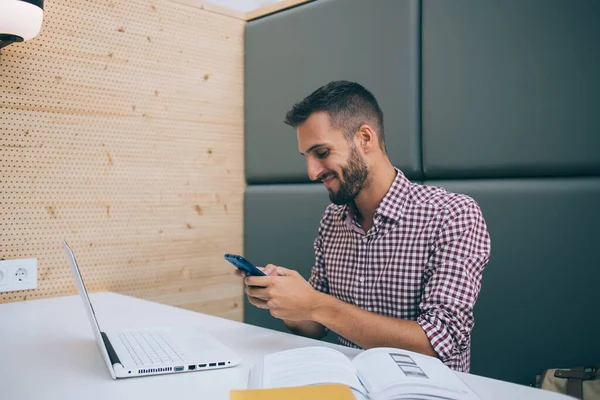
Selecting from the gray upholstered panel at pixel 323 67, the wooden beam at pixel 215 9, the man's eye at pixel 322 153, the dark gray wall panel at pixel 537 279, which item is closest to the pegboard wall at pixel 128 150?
the wooden beam at pixel 215 9

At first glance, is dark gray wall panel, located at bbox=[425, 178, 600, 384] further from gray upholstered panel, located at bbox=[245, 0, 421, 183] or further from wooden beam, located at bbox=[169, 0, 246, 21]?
wooden beam, located at bbox=[169, 0, 246, 21]

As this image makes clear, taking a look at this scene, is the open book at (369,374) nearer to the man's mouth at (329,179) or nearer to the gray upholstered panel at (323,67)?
the man's mouth at (329,179)

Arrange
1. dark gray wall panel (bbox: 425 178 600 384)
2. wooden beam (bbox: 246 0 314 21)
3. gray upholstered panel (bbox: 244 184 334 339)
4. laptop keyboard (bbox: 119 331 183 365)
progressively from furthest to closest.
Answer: wooden beam (bbox: 246 0 314 21), gray upholstered panel (bbox: 244 184 334 339), dark gray wall panel (bbox: 425 178 600 384), laptop keyboard (bbox: 119 331 183 365)

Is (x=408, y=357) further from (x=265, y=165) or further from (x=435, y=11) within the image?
(x=265, y=165)

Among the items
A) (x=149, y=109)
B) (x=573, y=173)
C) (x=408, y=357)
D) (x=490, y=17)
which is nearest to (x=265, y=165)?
(x=149, y=109)

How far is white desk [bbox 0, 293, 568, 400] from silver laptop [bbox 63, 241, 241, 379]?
2 centimetres

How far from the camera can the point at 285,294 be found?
1.13 meters

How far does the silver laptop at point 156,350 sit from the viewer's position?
91cm

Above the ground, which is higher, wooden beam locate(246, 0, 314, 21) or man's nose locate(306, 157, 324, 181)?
wooden beam locate(246, 0, 314, 21)

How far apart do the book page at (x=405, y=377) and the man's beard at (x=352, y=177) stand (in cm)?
57

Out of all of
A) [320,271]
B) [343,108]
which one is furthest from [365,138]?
[320,271]

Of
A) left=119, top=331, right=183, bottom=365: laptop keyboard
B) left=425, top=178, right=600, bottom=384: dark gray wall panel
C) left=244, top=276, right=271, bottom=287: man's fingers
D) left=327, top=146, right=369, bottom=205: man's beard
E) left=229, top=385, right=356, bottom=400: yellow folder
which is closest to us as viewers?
left=229, top=385, right=356, bottom=400: yellow folder

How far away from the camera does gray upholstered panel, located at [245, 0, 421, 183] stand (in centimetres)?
165

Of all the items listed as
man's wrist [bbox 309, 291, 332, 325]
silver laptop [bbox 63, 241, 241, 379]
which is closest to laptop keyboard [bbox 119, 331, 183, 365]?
silver laptop [bbox 63, 241, 241, 379]
